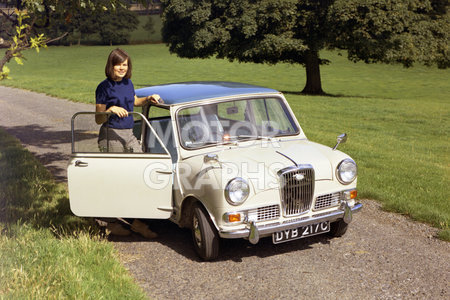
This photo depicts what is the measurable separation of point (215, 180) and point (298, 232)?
103 cm

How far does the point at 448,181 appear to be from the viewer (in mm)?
8625

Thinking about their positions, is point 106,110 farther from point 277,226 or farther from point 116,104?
point 277,226

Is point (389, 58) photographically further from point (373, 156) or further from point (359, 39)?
point (373, 156)

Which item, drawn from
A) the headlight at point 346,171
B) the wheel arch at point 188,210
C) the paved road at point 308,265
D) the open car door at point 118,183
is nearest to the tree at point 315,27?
the paved road at point 308,265

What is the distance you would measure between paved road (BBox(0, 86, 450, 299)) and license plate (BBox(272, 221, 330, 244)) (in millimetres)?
258

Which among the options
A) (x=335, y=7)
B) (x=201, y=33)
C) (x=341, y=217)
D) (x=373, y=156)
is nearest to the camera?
(x=341, y=217)

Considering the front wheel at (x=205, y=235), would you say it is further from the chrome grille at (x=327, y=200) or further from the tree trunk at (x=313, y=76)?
the tree trunk at (x=313, y=76)

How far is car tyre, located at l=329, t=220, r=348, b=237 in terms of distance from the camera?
5.51m

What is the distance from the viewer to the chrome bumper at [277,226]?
4.65 m

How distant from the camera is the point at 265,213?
482cm

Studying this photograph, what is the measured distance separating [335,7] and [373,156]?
14966 millimetres

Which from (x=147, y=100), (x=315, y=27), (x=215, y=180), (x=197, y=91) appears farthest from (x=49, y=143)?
(x=315, y=27)

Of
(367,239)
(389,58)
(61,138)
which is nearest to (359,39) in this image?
(389,58)

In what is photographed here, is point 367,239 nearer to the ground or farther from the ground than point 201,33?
nearer to the ground
